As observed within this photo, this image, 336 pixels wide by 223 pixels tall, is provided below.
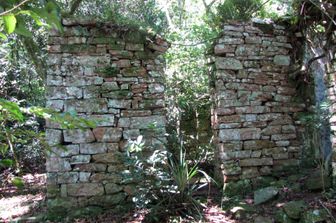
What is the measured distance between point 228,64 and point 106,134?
180 cm

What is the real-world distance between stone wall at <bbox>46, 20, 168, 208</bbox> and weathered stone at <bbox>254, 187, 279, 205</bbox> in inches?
50.8

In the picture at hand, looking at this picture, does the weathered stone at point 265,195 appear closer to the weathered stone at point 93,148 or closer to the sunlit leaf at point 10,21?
the weathered stone at point 93,148

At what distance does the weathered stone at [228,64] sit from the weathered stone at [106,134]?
Answer: 61.1 inches

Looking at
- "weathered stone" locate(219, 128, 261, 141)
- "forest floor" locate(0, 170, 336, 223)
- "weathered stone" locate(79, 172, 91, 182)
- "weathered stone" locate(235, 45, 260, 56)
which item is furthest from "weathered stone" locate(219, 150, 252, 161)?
"weathered stone" locate(79, 172, 91, 182)

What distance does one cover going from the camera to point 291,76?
192 inches

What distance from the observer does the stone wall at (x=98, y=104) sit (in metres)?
4.17

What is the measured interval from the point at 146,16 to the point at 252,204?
4850 mm

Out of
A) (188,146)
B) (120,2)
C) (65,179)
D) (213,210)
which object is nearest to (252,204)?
(213,210)

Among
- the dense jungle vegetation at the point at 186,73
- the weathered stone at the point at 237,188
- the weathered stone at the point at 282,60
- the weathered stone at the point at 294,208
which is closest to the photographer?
the weathered stone at the point at 294,208

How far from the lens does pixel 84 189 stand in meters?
4.17

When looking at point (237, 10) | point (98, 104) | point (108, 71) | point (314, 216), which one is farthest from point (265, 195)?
point (237, 10)

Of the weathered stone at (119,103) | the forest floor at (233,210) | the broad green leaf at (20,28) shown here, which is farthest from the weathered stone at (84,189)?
the broad green leaf at (20,28)

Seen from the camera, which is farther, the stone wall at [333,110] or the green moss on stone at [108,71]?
the green moss on stone at [108,71]

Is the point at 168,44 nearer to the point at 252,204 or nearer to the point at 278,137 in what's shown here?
the point at 278,137
